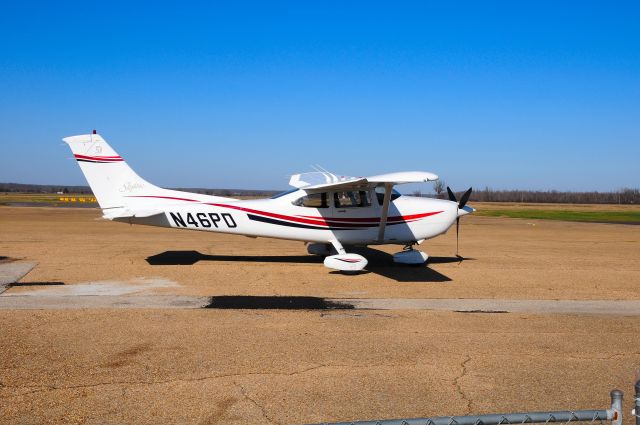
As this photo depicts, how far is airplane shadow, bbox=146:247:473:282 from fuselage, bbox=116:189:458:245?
896 mm

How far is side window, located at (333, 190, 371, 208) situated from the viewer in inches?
586

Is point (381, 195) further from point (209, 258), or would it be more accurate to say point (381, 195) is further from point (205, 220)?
point (209, 258)

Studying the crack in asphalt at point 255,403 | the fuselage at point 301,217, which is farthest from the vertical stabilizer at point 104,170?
the crack in asphalt at point 255,403

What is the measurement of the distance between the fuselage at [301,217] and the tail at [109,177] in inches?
8.4

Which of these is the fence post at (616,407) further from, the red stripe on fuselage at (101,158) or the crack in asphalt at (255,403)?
the red stripe on fuselage at (101,158)

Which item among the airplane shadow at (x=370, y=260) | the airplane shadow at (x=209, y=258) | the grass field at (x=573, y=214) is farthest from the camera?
the grass field at (x=573, y=214)

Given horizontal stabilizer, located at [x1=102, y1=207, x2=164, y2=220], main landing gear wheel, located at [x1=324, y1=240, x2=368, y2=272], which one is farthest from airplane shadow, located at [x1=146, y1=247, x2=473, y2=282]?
horizontal stabilizer, located at [x1=102, y1=207, x2=164, y2=220]

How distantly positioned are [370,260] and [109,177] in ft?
25.6

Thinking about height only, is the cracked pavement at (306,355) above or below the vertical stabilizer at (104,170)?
below

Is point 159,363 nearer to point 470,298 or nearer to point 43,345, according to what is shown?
point 43,345

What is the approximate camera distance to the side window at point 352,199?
14.9 metres

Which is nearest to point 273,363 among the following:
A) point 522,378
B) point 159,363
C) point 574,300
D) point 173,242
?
point 159,363

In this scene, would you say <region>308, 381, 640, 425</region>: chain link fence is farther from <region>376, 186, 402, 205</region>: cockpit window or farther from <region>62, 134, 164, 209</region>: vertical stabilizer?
<region>62, 134, 164, 209</region>: vertical stabilizer

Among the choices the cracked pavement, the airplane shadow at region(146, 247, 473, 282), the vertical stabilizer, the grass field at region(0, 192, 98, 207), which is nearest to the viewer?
the cracked pavement
